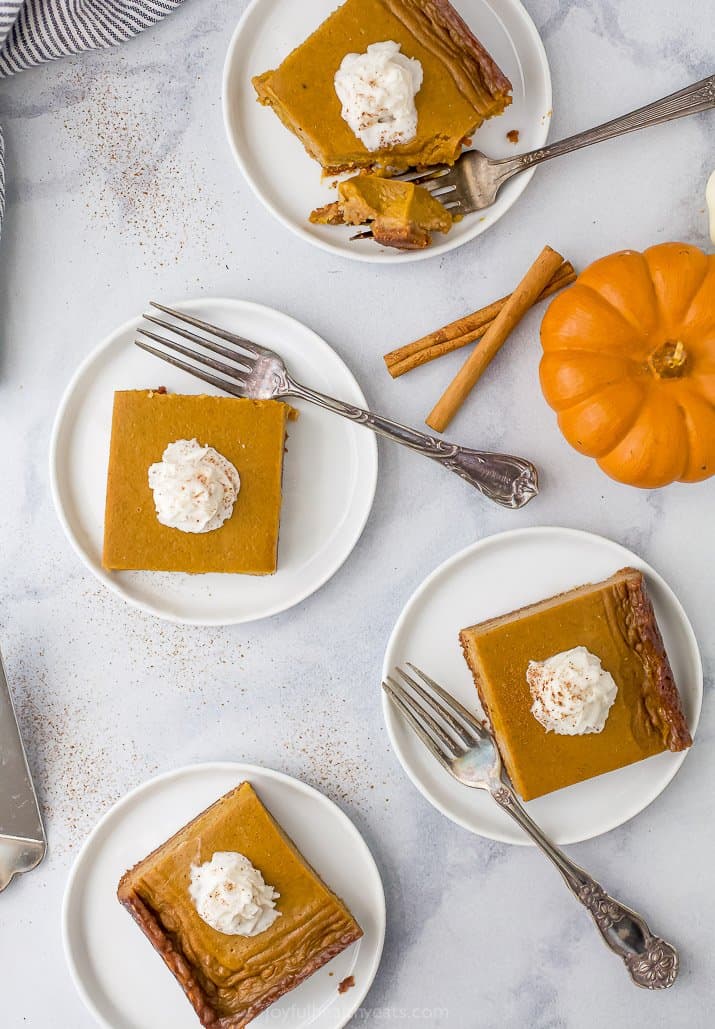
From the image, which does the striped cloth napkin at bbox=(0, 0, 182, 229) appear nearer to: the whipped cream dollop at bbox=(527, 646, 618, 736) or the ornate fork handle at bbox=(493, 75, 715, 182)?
the ornate fork handle at bbox=(493, 75, 715, 182)

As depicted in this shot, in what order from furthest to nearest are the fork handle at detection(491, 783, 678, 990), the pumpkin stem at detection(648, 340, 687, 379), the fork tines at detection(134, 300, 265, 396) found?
the fork tines at detection(134, 300, 265, 396) < the fork handle at detection(491, 783, 678, 990) < the pumpkin stem at detection(648, 340, 687, 379)

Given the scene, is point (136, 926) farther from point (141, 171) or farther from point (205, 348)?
point (141, 171)

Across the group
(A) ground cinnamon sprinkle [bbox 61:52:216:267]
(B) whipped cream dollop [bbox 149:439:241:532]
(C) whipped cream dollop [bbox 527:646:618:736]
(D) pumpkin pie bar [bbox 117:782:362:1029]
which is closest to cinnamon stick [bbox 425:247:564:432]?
(B) whipped cream dollop [bbox 149:439:241:532]

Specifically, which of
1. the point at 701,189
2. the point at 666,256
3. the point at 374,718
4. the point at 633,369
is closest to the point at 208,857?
the point at 374,718

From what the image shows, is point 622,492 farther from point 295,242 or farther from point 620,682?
point 295,242

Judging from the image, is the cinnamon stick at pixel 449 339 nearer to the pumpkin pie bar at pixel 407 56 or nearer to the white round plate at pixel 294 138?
the white round plate at pixel 294 138

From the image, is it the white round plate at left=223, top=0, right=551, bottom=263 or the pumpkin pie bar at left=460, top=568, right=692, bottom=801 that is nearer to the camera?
the pumpkin pie bar at left=460, top=568, right=692, bottom=801

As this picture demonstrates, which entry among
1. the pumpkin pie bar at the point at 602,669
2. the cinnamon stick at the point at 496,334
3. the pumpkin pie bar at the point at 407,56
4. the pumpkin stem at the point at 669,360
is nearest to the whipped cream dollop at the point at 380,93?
the pumpkin pie bar at the point at 407,56

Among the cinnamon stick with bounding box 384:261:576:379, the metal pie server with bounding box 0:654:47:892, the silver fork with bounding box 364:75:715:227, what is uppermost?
the silver fork with bounding box 364:75:715:227
